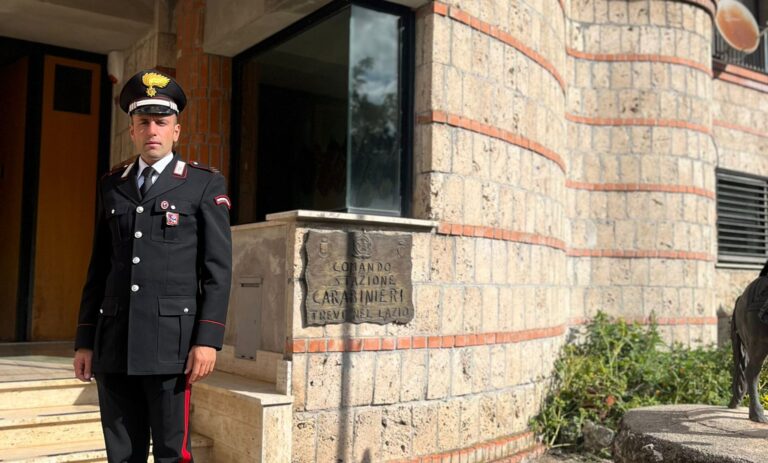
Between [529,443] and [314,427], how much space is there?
8.13 ft

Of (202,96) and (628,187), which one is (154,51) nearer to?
(202,96)

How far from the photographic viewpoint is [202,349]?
2.96 meters

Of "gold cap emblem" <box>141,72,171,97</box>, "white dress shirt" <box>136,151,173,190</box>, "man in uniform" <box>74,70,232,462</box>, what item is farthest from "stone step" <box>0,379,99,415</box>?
"gold cap emblem" <box>141,72,171,97</box>

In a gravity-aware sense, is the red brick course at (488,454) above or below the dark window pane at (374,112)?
below

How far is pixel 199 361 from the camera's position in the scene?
Result: 2.96 m

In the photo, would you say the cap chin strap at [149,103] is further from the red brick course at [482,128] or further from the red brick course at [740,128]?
the red brick course at [740,128]

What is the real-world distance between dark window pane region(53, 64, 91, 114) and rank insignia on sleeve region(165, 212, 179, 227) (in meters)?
6.06

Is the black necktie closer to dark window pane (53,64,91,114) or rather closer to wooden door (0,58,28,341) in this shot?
wooden door (0,58,28,341)

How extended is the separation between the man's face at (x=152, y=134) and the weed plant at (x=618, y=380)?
4.76 m

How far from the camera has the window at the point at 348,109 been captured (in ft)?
18.6

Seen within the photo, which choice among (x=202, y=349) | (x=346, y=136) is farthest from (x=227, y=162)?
(x=202, y=349)

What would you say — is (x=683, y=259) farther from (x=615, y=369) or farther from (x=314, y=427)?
(x=314, y=427)

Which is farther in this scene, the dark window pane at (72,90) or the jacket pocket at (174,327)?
the dark window pane at (72,90)

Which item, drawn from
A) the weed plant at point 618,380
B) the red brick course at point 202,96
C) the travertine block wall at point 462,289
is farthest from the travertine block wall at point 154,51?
the weed plant at point 618,380
